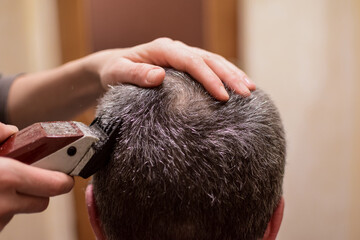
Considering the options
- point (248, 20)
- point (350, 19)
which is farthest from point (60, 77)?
point (350, 19)

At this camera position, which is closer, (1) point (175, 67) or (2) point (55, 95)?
(1) point (175, 67)

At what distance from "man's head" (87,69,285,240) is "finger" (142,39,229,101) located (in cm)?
2

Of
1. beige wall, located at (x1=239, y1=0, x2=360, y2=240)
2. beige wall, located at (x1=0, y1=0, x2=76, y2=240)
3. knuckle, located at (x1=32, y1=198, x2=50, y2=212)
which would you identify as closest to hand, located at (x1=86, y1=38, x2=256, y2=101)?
knuckle, located at (x1=32, y1=198, x2=50, y2=212)

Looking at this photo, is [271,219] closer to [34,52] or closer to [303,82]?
[303,82]

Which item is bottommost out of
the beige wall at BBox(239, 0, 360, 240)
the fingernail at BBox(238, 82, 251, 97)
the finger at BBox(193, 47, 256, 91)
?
the beige wall at BBox(239, 0, 360, 240)

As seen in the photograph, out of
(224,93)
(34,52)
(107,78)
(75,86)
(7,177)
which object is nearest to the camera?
(7,177)

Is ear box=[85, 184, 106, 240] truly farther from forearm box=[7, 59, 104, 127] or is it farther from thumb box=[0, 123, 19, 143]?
forearm box=[7, 59, 104, 127]

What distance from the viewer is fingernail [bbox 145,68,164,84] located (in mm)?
606

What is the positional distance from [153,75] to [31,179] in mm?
252

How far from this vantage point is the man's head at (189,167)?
1.82 feet

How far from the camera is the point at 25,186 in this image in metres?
0.47

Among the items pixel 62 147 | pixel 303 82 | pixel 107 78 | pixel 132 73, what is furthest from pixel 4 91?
pixel 303 82

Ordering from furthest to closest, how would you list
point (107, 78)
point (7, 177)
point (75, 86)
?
point (75, 86) → point (107, 78) → point (7, 177)

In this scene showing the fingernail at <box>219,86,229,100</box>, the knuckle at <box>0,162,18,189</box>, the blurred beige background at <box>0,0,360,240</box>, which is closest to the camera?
the knuckle at <box>0,162,18,189</box>
